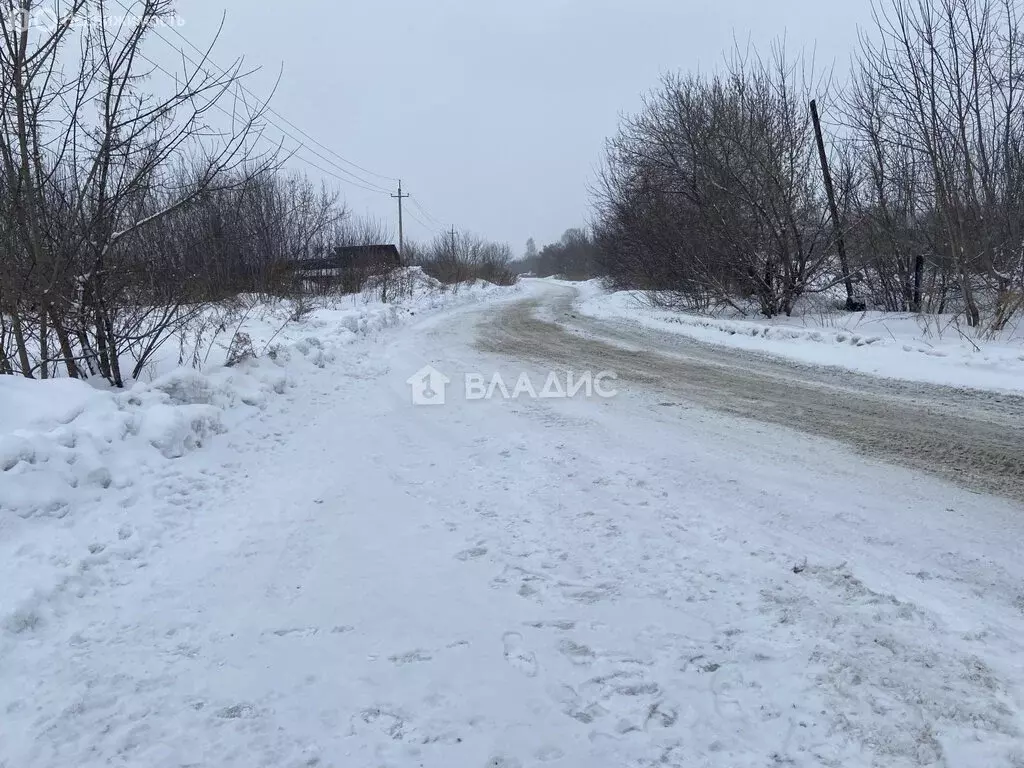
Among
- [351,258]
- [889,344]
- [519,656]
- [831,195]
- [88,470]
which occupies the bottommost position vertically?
[519,656]

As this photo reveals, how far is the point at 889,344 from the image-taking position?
9.40 m

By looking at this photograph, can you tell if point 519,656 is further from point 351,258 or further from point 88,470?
point 351,258

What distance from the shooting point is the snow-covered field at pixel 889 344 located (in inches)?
293

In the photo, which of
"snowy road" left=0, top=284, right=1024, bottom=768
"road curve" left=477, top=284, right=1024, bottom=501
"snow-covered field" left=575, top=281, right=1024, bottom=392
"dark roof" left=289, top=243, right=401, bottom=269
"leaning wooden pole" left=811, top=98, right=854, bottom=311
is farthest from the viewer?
"dark roof" left=289, top=243, right=401, bottom=269

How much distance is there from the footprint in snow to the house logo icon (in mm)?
4464

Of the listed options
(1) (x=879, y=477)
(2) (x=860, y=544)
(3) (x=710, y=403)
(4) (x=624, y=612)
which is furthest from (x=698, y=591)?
(3) (x=710, y=403)

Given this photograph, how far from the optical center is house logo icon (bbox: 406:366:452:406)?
23.0 feet

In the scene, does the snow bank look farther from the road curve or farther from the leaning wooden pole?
the leaning wooden pole

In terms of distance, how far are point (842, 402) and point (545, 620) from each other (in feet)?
16.7

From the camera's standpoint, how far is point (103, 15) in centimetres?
550

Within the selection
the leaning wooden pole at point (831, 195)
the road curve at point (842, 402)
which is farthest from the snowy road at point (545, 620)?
the leaning wooden pole at point (831, 195)

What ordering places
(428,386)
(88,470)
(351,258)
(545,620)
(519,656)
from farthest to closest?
(351,258) < (428,386) < (88,470) < (545,620) < (519,656)

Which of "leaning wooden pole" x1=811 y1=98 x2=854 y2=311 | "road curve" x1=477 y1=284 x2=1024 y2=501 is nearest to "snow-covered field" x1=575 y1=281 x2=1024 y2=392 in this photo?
"road curve" x1=477 y1=284 x2=1024 y2=501

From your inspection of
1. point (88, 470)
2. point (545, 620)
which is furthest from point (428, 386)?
point (545, 620)
